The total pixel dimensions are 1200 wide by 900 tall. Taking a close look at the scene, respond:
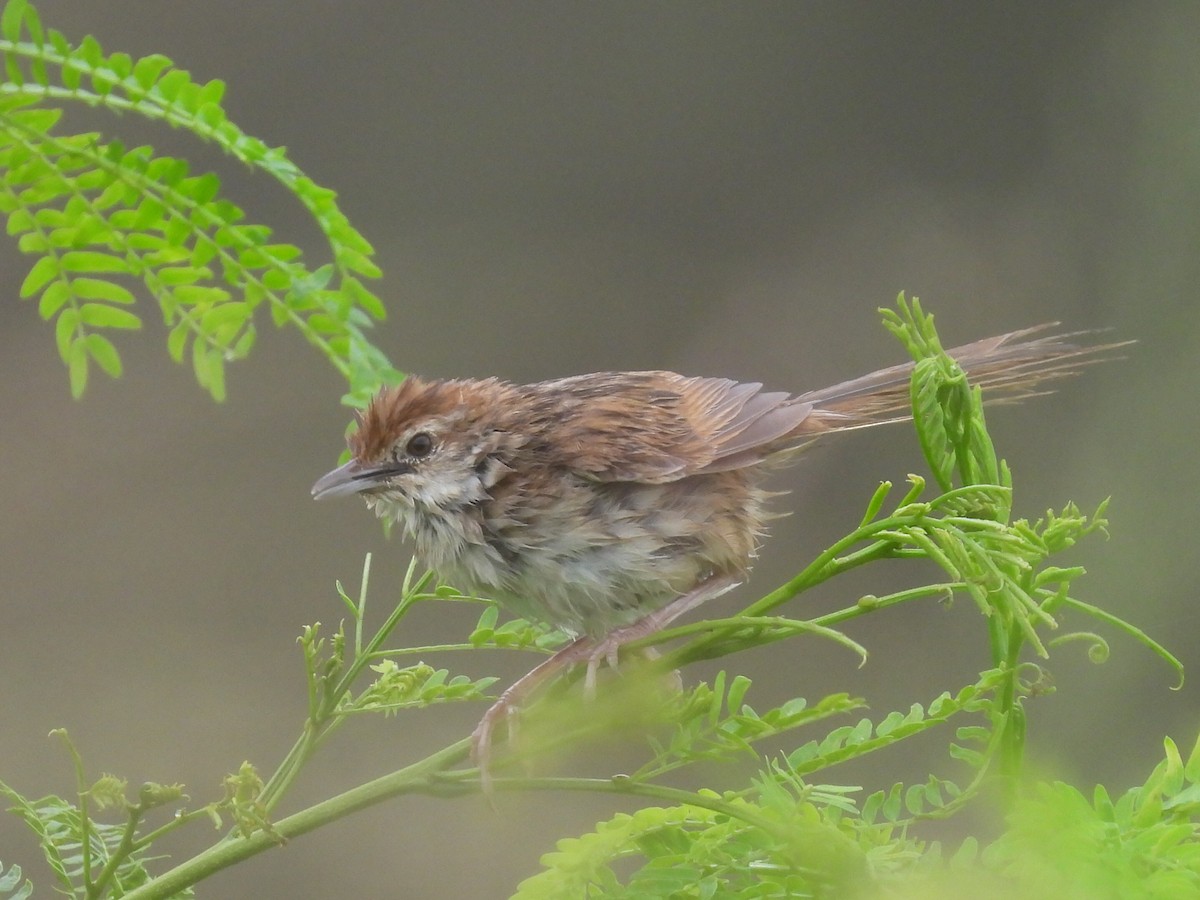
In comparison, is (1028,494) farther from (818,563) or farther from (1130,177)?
(818,563)

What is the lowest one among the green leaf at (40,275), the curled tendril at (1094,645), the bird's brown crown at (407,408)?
the curled tendril at (1094,645)

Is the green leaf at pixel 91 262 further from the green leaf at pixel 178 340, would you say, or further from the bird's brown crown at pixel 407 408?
the bird's brown crown at pixel 407 408

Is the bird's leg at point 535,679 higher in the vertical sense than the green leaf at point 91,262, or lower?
lower

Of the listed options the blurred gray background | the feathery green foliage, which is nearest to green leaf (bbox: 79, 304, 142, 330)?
the feathery green foliage

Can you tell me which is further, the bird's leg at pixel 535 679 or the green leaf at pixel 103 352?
the bird's leg at pixel 535 679

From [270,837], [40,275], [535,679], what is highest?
[40,275]

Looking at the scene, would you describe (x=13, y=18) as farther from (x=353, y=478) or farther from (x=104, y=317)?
(x=353, y=478)

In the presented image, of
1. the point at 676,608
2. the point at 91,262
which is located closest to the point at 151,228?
the point at 91,262

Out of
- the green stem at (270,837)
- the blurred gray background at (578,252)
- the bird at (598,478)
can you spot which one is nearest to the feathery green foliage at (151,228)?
the green stem at (270,837)
